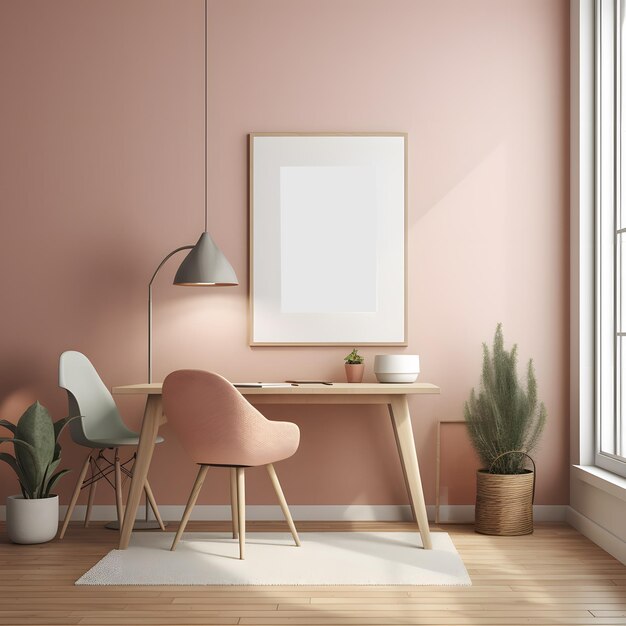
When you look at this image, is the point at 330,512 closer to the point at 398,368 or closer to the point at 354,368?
the point at 354,368

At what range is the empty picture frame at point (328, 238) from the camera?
441cm

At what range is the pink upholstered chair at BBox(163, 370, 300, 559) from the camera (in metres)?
3.41

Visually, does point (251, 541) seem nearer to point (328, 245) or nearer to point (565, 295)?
point (328, 245)

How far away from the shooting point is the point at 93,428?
414 centimetres

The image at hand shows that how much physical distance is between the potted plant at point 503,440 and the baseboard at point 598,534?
0.25 m

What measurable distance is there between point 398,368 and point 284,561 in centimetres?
109

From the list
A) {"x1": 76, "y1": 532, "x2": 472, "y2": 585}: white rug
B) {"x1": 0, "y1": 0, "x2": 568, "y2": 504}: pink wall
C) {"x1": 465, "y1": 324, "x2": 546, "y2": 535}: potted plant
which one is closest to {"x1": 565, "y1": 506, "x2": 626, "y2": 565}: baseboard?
{"x1": 465, "y1": 324, "x2": 546, "y2": 535}: potted plant

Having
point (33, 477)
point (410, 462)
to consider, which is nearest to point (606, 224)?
point (410, 462)

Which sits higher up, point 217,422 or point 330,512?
point 217,422

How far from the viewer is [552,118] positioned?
175 inches

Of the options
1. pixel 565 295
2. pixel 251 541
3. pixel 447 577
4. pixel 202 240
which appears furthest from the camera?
pixel 565 295

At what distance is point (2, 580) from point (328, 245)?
2242 millimetres

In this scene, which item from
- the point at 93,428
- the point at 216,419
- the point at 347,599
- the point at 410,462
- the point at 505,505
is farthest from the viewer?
the point at 93,428

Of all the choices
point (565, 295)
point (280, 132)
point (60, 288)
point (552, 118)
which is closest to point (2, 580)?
point (60, 288)
